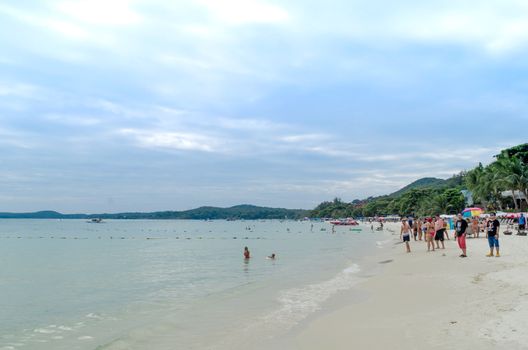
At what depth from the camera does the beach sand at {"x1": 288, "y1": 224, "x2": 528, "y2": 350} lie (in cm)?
706

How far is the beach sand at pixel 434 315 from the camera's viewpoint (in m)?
7.06

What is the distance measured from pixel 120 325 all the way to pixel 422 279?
30.9 ft

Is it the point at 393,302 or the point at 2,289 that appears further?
the point at 2,289

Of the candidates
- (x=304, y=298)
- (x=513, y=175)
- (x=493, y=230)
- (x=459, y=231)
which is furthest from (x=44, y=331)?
(x=513, y=175)

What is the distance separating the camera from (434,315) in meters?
9.02

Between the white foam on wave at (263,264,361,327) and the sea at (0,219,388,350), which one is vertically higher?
the white foam on wave at (263,264,361,327)

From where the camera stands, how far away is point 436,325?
26.5 ft

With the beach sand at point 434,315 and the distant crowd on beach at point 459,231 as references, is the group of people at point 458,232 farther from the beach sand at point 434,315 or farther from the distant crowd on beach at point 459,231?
the beach sand at point 434,315

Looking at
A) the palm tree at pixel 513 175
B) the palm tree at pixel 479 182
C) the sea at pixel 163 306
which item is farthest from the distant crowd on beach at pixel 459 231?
the palm tree at pixel 479 182

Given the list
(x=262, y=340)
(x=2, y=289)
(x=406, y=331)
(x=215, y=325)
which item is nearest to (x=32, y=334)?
(x=215, y=325)

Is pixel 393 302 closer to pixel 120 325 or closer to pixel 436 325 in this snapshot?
pixel 436 325

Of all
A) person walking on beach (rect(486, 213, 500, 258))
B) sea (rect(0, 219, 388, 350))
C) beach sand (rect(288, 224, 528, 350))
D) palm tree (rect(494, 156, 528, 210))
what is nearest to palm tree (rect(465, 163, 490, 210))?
palm tree (rect(494, 156, 528, 210))

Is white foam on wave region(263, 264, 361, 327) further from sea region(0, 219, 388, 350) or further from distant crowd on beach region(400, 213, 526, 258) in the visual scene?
distant crowd on beach region(400, 213, 526, 258)

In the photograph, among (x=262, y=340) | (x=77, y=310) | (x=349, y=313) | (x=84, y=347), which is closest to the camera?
(x=262, y=340)
